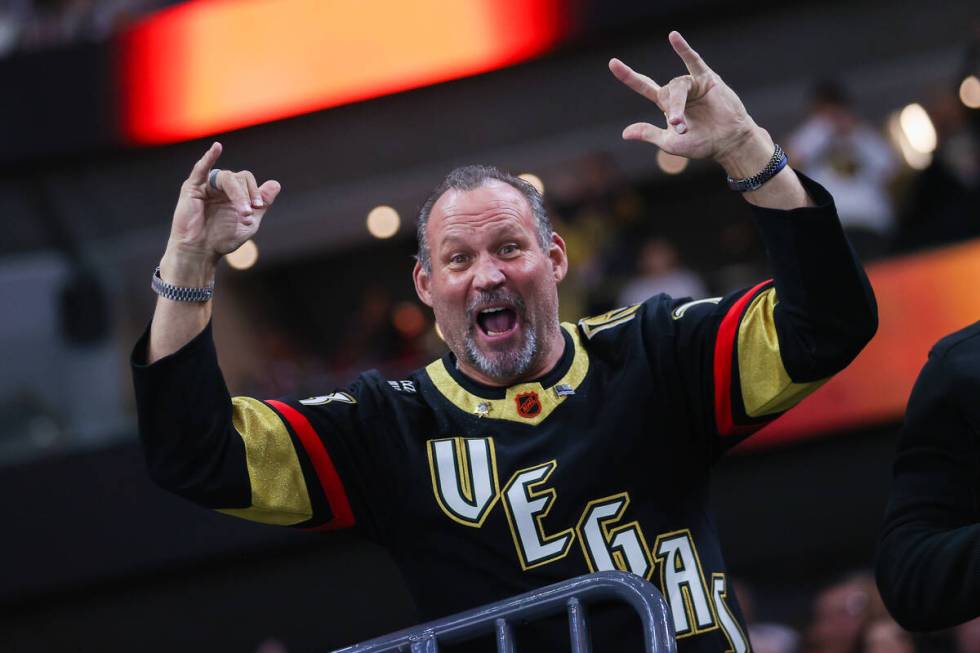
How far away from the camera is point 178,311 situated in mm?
2541

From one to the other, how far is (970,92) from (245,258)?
6.29 metres

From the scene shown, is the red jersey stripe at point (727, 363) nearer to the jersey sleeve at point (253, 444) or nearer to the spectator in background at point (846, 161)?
the jersey sleeve at point (253, 444)

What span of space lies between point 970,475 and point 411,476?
3.52 ft

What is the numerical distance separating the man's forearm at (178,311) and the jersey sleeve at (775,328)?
92cm

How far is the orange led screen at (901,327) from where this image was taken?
7.03 metres

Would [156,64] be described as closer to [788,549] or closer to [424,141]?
[424,141]

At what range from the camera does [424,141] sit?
987 cm

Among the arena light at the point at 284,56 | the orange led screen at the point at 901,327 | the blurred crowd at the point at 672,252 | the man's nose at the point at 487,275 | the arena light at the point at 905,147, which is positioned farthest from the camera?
the arena light at the point at 284,56

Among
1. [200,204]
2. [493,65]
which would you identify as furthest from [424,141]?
[200,204]

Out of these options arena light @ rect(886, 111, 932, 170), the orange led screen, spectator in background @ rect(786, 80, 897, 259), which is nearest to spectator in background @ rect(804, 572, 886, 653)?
the orange led screen

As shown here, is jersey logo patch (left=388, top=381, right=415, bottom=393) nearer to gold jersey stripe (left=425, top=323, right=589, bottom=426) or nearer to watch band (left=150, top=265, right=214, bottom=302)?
gold jersey stripe (left=425, top=323, right=589, bottom=426)

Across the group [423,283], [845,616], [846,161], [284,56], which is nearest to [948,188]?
[846,161]

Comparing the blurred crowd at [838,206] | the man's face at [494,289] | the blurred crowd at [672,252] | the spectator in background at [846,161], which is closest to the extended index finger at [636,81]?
the man's face at [494,289]

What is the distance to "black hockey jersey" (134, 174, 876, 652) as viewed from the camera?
2500 mm
